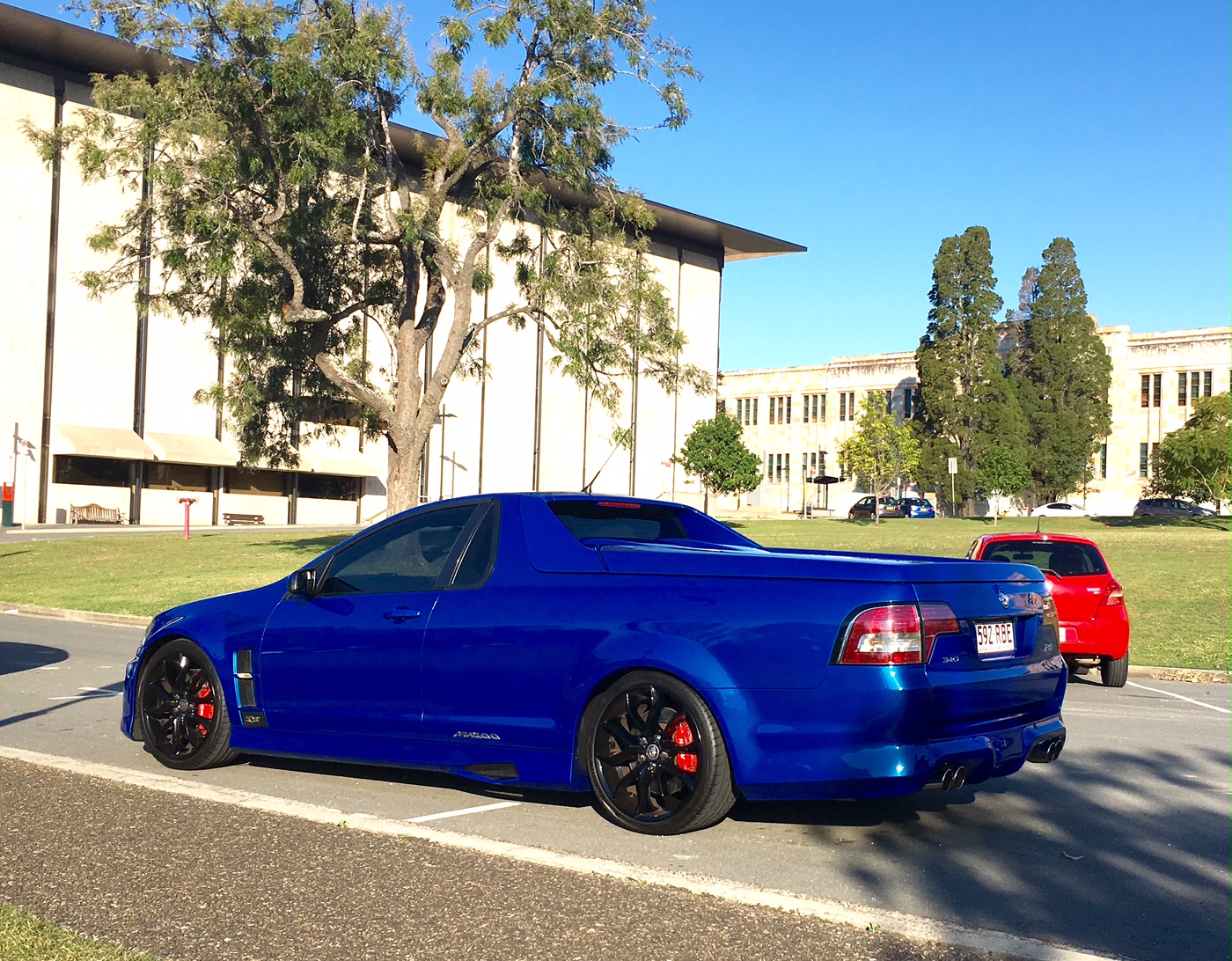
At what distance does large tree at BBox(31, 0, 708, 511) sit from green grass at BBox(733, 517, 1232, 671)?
9205 mm

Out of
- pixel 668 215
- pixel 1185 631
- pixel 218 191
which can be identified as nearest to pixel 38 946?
pixel 1185 631

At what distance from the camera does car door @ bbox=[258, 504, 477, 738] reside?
21.6 feet

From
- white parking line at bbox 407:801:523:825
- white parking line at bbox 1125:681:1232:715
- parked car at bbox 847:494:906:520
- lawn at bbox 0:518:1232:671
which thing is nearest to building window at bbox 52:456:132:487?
lawn at bbox 0:518:1232:671

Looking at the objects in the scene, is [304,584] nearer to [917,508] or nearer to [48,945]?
[48,945]

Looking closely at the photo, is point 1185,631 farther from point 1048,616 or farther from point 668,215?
point 668,215

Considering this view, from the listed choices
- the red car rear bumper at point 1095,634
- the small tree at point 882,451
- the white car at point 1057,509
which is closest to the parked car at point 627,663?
the red car rear bumper at point 1095,634

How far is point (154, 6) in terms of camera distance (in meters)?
25.2

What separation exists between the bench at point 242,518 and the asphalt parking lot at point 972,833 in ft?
154

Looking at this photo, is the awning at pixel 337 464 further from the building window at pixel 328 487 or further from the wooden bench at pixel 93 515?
the wooden bench at pixel 93 515

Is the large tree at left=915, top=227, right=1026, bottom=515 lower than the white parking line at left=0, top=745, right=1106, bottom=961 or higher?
higher

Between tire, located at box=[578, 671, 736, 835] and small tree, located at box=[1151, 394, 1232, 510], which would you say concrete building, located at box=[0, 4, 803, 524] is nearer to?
small tree, located at box=[1151, 394, 1232, 510]

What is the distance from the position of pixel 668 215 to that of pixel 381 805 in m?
65.1

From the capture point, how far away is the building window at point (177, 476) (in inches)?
2067

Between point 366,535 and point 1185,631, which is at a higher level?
point 366,535
